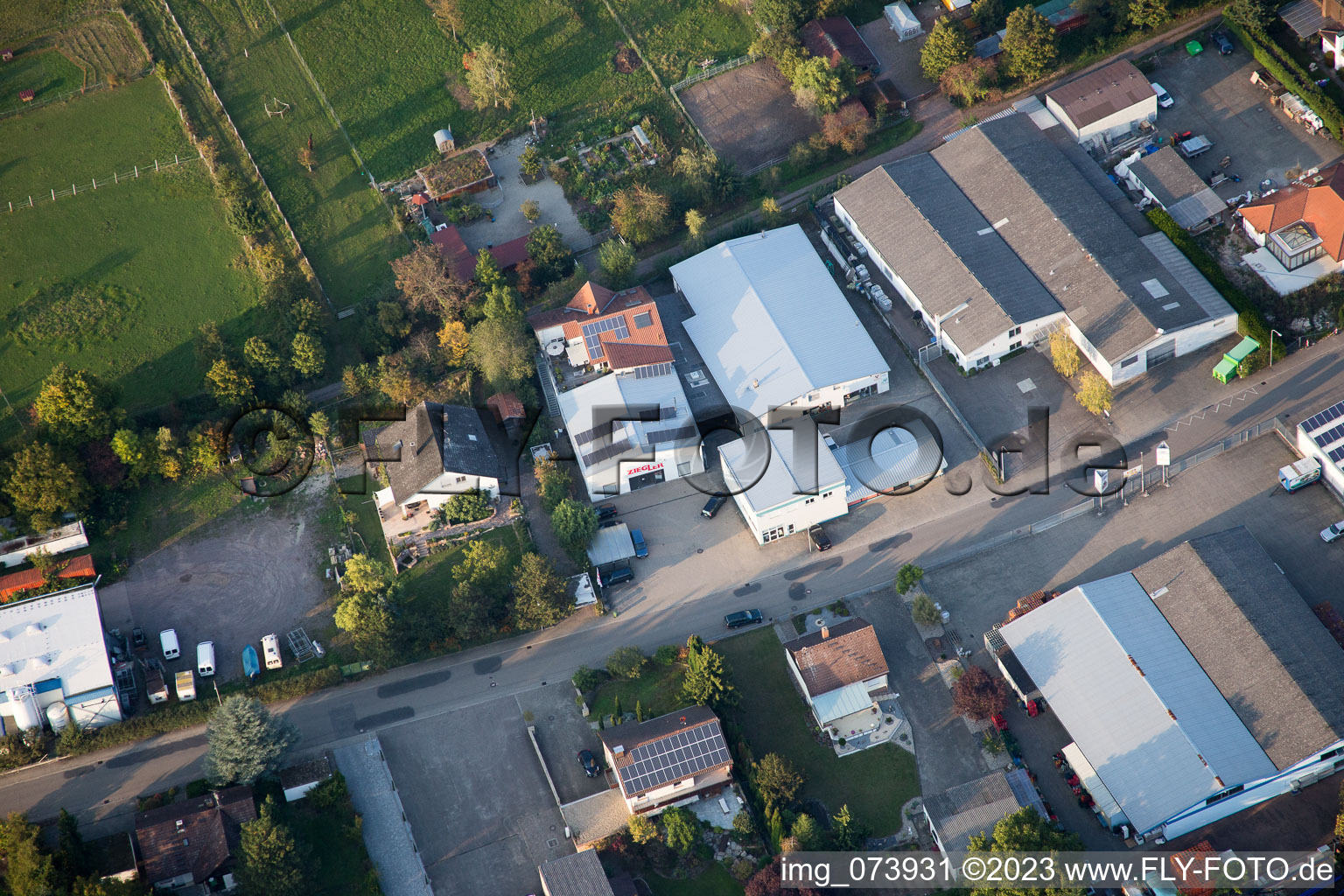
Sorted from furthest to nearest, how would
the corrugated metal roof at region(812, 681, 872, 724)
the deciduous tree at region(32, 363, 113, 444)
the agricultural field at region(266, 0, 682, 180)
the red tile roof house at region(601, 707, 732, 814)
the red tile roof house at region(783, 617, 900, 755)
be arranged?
the agricultural field at region(266, 0, 682, 180), the deciduous tree at region(32, 363, 113, 444), the red tile roof house at region(783, 617, 900, 755), the corrugated metal roof at region(812, 681, 872, 724), the red tile roof house at region(601, 707, 732, 814)

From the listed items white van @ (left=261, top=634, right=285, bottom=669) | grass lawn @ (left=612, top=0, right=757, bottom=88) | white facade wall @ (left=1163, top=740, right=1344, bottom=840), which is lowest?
white facade wall @ (left=1163, top=740, right=1344, bottom=840)

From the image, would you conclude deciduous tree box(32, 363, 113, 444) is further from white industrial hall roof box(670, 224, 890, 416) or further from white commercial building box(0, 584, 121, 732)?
white industrial hall roof box(670, 224, 890, 416)

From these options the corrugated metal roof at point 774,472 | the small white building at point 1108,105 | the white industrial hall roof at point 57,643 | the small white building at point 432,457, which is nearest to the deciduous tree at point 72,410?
the white industrial hall roof at point 57,643

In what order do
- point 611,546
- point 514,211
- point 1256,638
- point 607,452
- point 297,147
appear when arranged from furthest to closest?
point 297,147 → point 514,211 → point 607,452 → point 611,546 → point 1256,638

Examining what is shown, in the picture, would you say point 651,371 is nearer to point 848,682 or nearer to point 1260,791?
point 848,682

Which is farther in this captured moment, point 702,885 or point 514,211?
point 514,211

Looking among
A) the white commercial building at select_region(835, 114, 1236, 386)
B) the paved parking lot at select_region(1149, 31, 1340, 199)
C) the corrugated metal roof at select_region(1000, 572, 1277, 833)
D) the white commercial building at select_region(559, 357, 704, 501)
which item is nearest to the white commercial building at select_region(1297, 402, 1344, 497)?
the white commercial building at select_region(835, 114, 1236, 386)

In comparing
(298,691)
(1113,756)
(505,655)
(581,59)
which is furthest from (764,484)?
(581,59)

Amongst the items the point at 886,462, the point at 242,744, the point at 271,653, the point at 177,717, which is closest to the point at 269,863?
the point at 242,744
